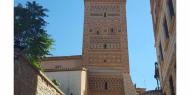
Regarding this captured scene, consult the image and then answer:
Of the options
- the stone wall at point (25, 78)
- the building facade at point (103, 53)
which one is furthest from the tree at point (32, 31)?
the building facade at point (103, 53)

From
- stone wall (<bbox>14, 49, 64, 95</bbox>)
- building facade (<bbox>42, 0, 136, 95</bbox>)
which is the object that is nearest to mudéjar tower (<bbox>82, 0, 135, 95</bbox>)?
building facade (<bbox>42, 0, 136, 95</bbox>)

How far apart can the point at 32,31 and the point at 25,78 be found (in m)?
2.79

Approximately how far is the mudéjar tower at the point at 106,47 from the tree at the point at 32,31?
10.8m

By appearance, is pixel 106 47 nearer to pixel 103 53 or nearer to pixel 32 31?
→ pixel 103 53

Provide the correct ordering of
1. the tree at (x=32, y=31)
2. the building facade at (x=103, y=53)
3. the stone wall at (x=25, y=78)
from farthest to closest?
the building facade at (x=103, y=53) < the tree at (x=32, y=31) < the stone wall at (x=25, y=78)

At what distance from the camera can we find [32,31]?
30.7ft

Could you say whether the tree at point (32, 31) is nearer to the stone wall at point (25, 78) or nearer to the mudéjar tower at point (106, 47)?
the stone wall at point (25, 78)

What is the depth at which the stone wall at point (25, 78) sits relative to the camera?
21.6ft

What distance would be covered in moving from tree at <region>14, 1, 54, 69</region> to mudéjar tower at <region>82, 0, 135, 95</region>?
10.8 m

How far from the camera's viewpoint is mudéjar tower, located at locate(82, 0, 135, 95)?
69.7 ft

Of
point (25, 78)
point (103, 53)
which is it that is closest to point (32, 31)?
point (25, 78)
